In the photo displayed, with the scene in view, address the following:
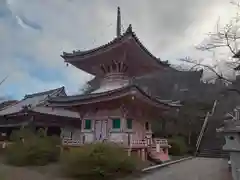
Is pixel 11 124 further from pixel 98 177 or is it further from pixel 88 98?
pixel 98 177

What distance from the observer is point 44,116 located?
22.3 metres

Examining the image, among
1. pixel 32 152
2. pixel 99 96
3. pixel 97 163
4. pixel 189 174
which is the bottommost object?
pixel 189 174

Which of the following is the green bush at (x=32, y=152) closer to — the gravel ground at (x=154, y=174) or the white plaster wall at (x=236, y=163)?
the gravel ground at (x=154, y=174)

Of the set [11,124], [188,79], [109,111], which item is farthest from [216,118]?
[11,124]

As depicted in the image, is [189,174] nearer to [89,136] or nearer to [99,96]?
[99,96]

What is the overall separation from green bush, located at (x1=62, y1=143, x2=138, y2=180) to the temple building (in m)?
2.78

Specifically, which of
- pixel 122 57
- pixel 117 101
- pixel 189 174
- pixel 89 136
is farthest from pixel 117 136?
pixel 122 57

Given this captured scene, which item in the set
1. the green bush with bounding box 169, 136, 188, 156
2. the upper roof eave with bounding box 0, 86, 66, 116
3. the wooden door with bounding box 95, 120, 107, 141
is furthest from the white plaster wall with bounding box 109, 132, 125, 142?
the upper roof eave with bounding box 0, 86, 66, 116

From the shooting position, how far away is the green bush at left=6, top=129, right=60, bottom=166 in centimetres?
1458

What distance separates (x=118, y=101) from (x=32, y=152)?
5800 millimetres

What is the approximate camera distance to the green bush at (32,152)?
14.6 meters

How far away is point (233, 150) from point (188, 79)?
2639cm

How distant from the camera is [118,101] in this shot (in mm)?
15523

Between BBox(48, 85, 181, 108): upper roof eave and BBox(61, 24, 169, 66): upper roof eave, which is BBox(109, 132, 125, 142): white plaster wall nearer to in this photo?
BBox(48, 85, 181, 108): upper roof eave
